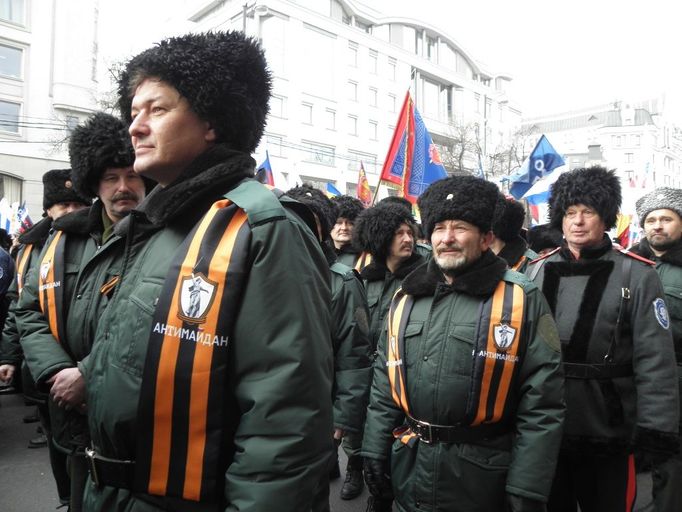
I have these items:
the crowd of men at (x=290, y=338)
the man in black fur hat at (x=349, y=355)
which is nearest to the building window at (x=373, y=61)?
the crowd of men at (x=290, y=338)

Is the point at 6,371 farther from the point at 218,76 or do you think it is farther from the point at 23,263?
the point at 218,76

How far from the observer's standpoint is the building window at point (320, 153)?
37656mm

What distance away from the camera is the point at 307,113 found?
Result: 126ft

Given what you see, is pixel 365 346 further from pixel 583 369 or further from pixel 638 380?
pixel 638 380

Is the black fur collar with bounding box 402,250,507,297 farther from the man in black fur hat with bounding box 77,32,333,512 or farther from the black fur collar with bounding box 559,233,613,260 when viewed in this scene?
the man in black fur hat with bounding box 77,32,333,512

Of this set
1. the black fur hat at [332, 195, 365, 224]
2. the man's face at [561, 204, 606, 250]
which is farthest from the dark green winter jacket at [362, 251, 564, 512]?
the black fur hat at [332, 195, 365, 224]

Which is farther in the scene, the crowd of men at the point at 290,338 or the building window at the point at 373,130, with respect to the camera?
the building window at the point at 373,130

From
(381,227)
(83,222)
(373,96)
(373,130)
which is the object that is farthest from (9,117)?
(83,222)

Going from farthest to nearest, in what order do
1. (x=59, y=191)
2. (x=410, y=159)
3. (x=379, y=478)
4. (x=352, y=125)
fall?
(x=352, y=125) < (x=410, y=159) < (x=59, y=191) < (x=379, y=478)

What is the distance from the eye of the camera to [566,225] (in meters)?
3.37

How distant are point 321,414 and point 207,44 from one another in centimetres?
121

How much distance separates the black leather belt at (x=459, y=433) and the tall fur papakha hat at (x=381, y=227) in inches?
93.8

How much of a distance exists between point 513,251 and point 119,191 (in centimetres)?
337

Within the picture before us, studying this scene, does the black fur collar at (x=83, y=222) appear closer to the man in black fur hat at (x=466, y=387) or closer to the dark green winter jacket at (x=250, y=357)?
the dark green winter jacket at (x=250, y=357)
